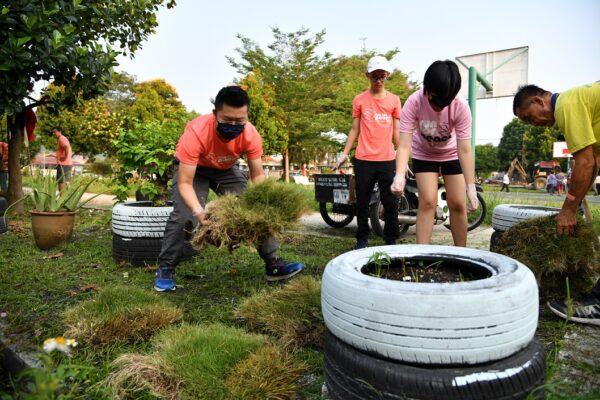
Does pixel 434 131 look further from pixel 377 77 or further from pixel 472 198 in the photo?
pixel 377 77

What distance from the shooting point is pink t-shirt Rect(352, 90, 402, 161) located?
4461 mm

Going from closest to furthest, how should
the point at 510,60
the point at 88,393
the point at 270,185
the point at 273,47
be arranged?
the point at 88,393 → the point at 270,185 → the point at 510,60 → the point at 273,47

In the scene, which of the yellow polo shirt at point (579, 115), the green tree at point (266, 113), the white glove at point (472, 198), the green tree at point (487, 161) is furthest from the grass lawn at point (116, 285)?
the green tree at point (487, 161)

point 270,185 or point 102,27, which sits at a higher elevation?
point 102,27

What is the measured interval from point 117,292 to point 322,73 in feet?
82.7

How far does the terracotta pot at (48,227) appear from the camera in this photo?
4.70 meters

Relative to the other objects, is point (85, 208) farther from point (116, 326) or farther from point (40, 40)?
point (116, 326)

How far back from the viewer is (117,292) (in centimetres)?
264

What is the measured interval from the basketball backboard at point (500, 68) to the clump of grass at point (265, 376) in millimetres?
7008

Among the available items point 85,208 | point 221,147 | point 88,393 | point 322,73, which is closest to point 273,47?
point 322,73

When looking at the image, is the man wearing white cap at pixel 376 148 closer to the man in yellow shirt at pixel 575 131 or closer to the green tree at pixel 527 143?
the man in yellow shirt at pixel 575 131

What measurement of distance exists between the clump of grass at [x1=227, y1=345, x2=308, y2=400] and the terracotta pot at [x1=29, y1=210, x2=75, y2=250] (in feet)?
12.4

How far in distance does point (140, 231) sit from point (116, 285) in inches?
35.7

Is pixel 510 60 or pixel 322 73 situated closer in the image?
pixel 510 60
